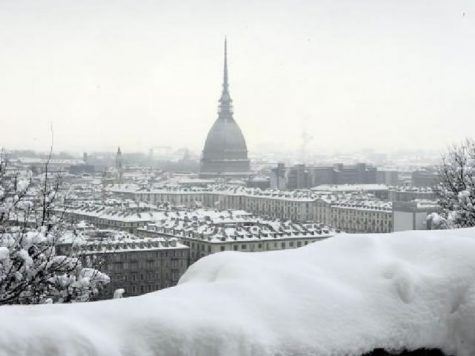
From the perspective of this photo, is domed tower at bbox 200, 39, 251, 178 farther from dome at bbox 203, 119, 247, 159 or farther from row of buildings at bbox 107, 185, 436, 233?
row of buildings at bbox 107, 185, 436, 233

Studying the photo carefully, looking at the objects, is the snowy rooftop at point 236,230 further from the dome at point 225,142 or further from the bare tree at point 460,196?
the dome at point 225,142

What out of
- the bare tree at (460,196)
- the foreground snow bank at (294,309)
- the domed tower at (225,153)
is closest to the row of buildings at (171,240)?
the bare tree at (460,196)

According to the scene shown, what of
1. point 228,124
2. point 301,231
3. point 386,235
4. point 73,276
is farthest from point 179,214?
point 228,124

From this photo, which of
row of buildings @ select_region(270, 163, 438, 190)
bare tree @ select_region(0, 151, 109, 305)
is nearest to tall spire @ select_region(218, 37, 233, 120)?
row of buildings @ select_region(270, 163, 438, 190)

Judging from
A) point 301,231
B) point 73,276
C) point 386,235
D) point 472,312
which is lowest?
point 301,231

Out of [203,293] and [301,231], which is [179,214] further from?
[203,293]

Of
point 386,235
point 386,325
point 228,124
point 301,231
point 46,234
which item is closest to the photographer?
point 386,325
